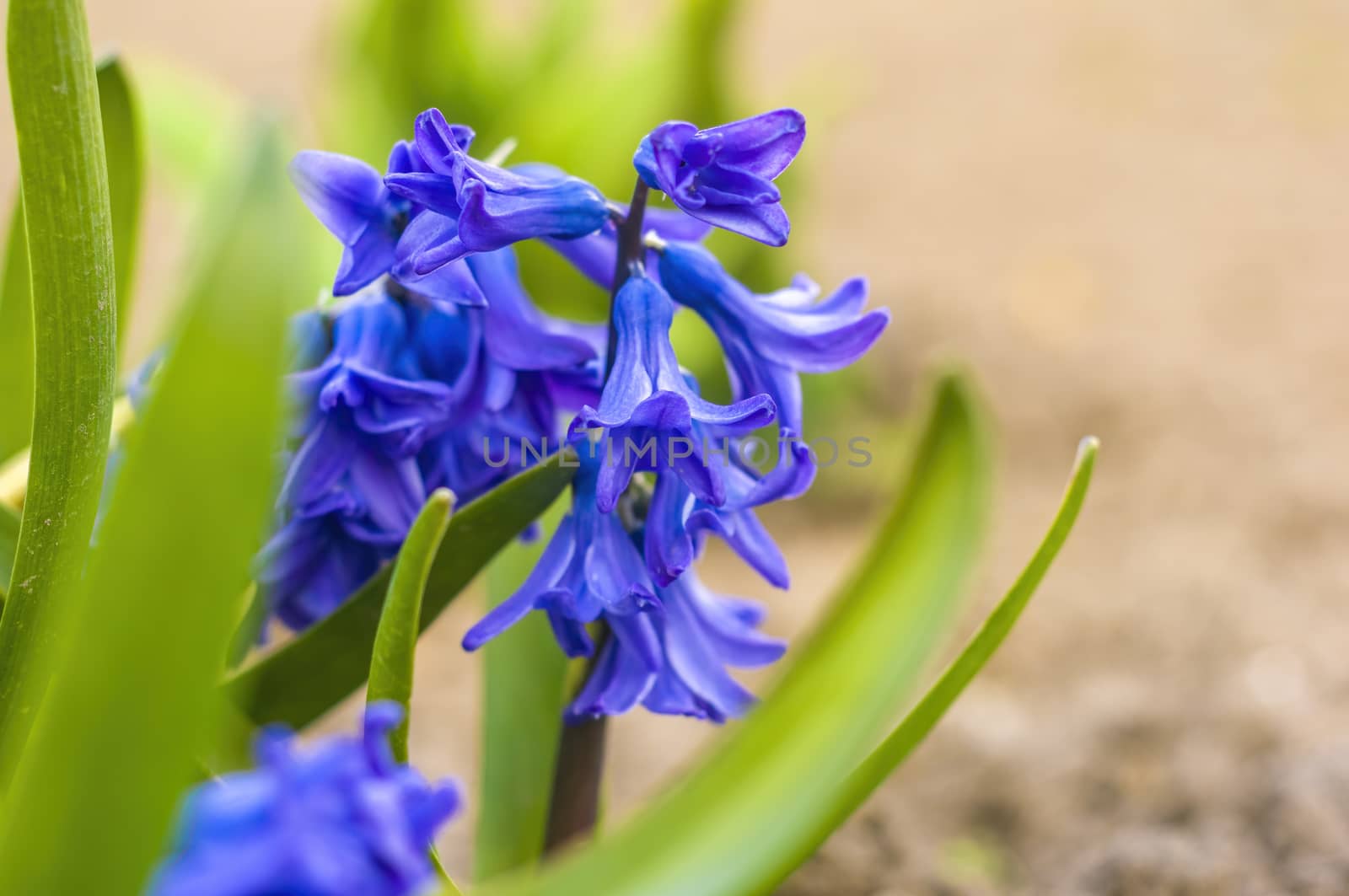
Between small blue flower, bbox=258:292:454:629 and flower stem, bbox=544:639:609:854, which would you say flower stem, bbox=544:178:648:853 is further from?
small blue flower, bbox=258:292:454:629

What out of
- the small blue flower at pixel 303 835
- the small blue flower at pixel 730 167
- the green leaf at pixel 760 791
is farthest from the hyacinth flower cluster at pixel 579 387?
the small blue flower at pixel 303 835

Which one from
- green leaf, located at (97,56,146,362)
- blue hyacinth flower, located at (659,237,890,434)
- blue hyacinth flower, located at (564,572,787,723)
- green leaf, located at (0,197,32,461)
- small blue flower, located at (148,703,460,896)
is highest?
green leaf, located at (97,56,146,362)

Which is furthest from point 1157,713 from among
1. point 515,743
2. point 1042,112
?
point 1042,112

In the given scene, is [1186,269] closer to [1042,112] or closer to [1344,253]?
[1344,253]

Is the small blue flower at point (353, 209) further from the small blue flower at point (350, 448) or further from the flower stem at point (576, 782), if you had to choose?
the flower stem at point (576, 782)

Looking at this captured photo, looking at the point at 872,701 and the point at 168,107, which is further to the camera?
the point at 168,107

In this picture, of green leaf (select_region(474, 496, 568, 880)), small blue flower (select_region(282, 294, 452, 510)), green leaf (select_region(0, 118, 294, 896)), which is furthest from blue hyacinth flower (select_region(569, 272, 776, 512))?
green leaf (select_region(474, 496, 568, 880))
